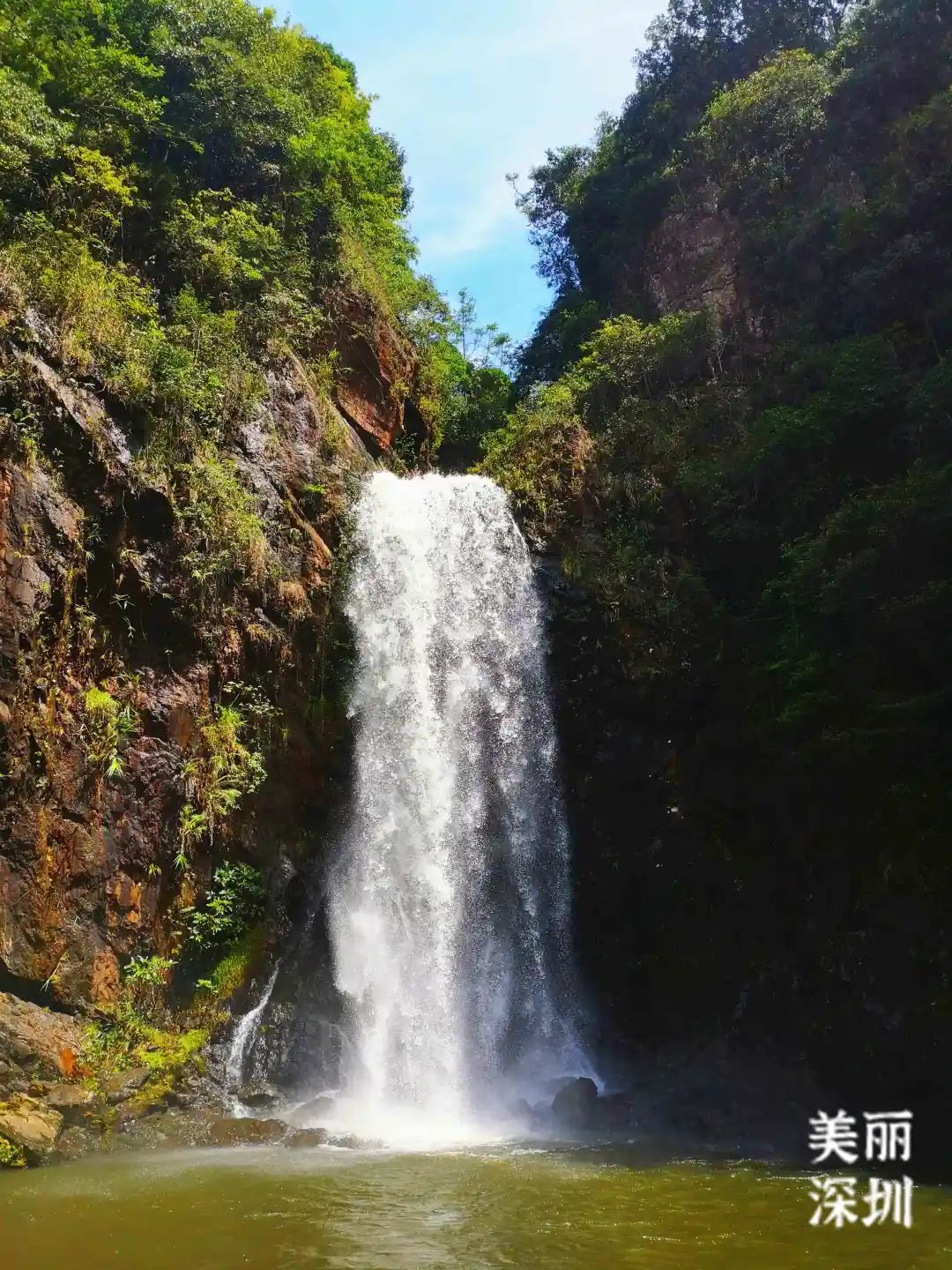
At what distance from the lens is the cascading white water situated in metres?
11.4

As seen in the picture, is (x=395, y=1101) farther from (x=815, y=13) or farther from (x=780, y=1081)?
(x=815, y=13)

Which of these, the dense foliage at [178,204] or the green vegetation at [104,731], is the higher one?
the dense foliage at [178,204]

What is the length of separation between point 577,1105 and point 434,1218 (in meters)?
4.85

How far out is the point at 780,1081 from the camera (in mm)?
11195

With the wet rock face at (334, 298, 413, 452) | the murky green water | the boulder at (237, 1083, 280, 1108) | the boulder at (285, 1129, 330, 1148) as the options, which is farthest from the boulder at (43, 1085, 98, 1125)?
the wet rock face at (334, 298, 413, 452)

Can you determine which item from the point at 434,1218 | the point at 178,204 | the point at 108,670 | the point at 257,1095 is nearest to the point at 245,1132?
the point at 257,1095

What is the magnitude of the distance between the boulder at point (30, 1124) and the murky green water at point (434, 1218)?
16.8 inches

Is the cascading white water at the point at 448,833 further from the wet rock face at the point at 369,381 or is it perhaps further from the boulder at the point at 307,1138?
the wet rock face at the point at 369,381

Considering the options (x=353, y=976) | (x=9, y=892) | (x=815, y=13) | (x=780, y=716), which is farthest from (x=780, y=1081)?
(x=815, y=13)

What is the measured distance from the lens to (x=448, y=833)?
12906 mm

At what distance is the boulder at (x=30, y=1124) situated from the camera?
817cm

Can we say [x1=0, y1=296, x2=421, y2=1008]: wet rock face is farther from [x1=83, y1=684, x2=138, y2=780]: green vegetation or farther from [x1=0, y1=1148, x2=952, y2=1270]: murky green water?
[x1=0, y1=1148, x2=952, y2=1270]: murky green water

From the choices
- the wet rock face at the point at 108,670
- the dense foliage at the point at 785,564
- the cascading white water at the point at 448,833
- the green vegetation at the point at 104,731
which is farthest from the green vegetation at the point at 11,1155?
the dense foliage at the point at 785,564

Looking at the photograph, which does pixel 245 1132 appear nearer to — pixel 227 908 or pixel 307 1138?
pixel 307 1138
